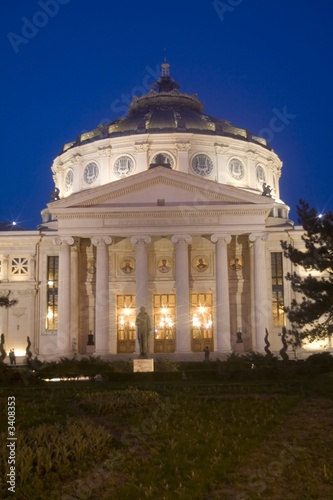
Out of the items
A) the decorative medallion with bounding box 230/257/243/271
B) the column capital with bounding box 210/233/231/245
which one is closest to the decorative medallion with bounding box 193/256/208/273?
the decorative medallion with bounding box 230/257/243/271

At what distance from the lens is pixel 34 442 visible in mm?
13383

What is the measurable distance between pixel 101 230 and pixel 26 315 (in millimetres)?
12363

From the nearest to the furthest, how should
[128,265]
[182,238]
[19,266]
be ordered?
[182,238]
[128,265]
[19,266]

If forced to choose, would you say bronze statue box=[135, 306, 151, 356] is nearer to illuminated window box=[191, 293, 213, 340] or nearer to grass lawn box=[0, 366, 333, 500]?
illuminated window box=[191, 293, 213, 340]

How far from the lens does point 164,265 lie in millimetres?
54875

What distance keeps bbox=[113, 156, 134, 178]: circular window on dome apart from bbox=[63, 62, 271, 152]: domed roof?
2.73 meters

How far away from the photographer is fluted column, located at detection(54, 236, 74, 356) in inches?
1976

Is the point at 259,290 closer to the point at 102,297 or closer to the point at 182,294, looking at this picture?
the point at 182,294

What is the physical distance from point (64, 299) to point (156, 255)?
9147mm

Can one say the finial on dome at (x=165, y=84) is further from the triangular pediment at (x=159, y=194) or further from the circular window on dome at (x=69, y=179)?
the triangular pediment at (x=159, y=194)

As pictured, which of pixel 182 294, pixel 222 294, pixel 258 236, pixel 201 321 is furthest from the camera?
pixel 201 321

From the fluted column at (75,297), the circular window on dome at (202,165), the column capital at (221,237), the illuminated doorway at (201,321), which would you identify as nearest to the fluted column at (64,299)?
the fluted column at (75,297)

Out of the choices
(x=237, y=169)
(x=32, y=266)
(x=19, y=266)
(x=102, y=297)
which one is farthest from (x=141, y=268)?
(x=237, y=169)

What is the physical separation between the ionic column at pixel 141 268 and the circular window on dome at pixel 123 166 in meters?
14.3
